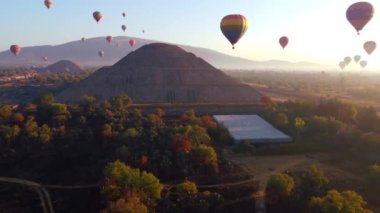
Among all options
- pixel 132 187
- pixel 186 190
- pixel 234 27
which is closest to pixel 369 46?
pixel 234 27

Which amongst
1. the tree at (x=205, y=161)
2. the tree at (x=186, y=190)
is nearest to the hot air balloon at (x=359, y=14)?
the tree at (x=205, y=161)

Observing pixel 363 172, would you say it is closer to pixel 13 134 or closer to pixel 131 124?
pixel 131 124

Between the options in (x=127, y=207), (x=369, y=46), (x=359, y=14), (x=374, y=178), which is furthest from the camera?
(x=369, y=46)

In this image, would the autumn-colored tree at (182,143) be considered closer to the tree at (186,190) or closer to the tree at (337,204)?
the tree at (186,190)

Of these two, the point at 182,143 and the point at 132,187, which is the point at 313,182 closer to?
the point at 182,143

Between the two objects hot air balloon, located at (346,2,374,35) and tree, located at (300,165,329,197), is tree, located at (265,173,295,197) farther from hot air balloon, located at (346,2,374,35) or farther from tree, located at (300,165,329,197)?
hot air balloon, located at (346,2,374,35)
